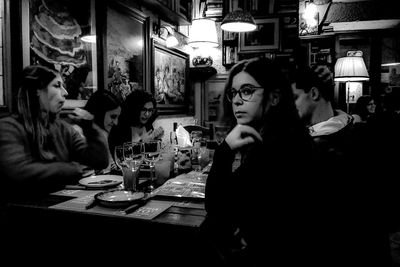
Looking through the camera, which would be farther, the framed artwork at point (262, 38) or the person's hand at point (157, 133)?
the framed artwork at point (262, 38)

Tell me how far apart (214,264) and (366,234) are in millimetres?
566

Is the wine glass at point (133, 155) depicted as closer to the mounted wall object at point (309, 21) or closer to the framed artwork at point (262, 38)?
the framed artwork at point (262, 38)

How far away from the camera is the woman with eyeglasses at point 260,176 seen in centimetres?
109

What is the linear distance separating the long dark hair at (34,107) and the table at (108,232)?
1.15 ft

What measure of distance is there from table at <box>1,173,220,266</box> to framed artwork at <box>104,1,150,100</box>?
4.62 feet

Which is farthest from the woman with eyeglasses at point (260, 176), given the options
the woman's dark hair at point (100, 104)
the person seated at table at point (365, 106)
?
the person seated at table at point (365, 106)

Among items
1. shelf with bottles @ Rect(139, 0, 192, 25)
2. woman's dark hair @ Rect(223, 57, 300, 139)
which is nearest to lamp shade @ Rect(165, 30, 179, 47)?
shelf with bottles @ Rect(139, 0, 192, 25)

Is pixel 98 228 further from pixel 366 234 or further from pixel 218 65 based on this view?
pixel 218 65

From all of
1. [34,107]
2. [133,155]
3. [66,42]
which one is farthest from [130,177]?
[66,42]

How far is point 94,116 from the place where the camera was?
2412 millimetres

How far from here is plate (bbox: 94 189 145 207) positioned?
1.37m

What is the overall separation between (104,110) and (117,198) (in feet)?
3.85

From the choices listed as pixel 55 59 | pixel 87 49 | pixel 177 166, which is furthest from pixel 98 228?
pixel 87 49

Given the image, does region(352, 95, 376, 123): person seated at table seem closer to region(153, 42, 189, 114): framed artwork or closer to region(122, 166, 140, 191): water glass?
region(153, 42, 189, 114): framed artwork
